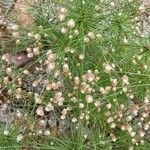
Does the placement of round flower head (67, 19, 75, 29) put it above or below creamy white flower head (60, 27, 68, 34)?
above

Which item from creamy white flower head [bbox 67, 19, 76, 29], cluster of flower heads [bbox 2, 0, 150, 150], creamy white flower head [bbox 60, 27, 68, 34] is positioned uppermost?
creamy white flower head [bbox 67, 19, 76, 29]

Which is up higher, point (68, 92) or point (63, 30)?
point (63, 30)

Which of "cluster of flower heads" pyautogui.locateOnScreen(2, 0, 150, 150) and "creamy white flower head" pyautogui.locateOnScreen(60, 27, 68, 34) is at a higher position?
"creamy white flower head" pyautogui.locateOnScreen(60, 27, 68, 34)

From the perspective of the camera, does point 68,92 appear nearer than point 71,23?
No

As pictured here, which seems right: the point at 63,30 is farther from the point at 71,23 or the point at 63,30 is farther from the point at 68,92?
the point at 68,92

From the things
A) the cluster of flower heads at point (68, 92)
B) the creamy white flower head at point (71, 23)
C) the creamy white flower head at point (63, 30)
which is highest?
the creamy white flower head at point (71, 23)

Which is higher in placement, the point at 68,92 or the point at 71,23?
the point at 71,23

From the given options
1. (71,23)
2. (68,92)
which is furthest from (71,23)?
(68,92)

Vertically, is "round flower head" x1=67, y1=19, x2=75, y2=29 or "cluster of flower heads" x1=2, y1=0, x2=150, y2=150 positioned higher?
"round flower head" x1=67, y1=19, x2=75, y2=29

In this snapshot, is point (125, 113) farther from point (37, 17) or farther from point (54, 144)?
point (37, 17)

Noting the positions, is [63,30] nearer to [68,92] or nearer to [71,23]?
[71,23]

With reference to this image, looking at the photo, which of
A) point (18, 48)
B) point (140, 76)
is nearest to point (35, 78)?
point (18, 48)
